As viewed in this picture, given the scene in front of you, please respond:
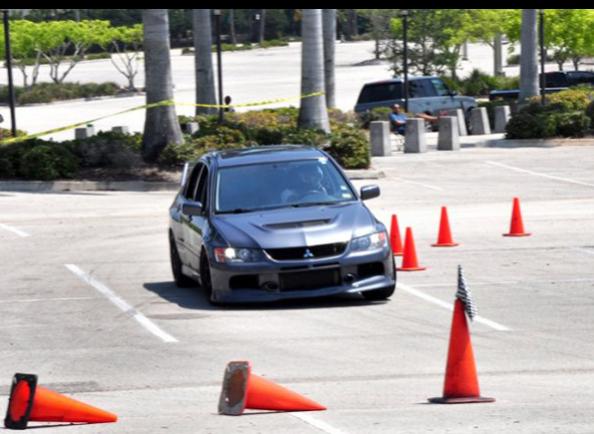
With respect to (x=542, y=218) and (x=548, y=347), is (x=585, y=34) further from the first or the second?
(x=548, y=347)

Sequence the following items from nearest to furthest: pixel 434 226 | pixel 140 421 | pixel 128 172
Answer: pixel 140 421
pixel 434 226
pixel 128 172

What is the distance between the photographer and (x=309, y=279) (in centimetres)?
1485

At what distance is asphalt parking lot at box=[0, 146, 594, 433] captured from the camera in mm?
9938

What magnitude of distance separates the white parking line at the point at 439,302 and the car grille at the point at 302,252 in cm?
128

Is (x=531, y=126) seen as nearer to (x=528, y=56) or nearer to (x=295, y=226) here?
(x=528, y=56)

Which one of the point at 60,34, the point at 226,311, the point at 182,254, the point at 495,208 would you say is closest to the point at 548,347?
the point at 226,311

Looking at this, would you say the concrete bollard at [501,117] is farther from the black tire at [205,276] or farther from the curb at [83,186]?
the black tire at [205,276]

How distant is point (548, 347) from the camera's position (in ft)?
41.1

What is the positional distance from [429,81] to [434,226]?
23.0 meters

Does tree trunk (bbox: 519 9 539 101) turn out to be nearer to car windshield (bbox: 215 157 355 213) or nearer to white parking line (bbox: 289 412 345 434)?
car windshield (bbox: 215 157 355 213)

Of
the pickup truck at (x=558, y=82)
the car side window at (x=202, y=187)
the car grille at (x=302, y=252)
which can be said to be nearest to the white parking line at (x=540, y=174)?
the car side window at (x=202, y=187)

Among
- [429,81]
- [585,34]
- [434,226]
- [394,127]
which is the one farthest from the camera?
[585,34]

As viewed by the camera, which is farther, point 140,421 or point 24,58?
point 24,58

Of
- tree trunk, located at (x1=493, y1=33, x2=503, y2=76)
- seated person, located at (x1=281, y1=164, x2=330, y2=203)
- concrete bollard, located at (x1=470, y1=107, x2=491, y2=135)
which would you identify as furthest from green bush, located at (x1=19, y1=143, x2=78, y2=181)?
tree trunk, located at (x1=493, y1=33, x2=503, y2=76)
